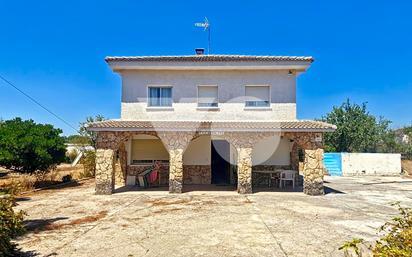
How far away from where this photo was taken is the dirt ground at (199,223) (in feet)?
24.1

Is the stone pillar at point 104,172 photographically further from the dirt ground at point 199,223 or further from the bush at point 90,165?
the bush at point 90,165

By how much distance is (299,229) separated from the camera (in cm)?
907

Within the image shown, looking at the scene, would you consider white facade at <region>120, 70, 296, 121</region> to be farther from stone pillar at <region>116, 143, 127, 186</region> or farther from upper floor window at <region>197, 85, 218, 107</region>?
stone pillar at <region>116, 143, 127, 186</region>

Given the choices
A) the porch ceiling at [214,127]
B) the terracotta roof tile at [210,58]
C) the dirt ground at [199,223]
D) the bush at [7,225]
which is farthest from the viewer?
the terracotta roof tile at [210,58]

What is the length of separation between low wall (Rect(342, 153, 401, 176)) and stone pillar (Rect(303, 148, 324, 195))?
16.2 meters

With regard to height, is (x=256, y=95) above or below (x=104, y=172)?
above

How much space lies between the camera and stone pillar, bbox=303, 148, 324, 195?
15477 millimetres

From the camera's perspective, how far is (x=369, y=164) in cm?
2964

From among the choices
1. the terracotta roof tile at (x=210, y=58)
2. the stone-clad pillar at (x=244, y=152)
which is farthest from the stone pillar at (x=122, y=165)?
the stone-clad pillar at (x=244, y=152)

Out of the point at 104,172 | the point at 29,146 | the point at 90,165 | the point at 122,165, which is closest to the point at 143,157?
the point at 122,165

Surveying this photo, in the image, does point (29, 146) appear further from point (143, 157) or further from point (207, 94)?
point (207, 94)

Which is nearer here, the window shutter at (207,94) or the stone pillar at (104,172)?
the stone pillar at (104,172)

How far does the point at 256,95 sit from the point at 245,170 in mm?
5403

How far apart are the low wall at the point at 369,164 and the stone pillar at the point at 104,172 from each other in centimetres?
2397
